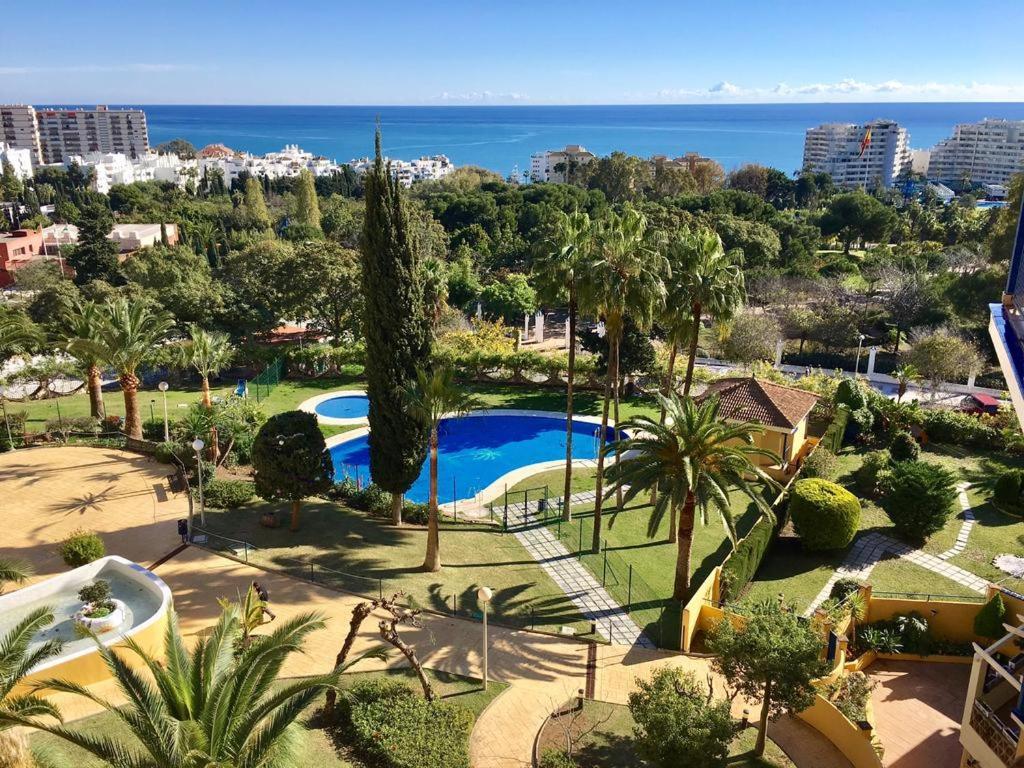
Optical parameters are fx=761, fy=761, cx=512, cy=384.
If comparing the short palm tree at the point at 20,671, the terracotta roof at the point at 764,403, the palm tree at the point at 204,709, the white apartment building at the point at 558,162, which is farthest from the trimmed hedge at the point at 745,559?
the white apartment building at the point at 558,162

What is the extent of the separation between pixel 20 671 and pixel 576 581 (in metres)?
13.8

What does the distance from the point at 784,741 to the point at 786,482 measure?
13.9 meters

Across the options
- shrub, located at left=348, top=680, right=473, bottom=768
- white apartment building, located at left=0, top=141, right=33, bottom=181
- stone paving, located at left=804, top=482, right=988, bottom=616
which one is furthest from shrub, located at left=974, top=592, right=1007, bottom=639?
white apartment building, located at left=0, top=141, right=33, bottom=181

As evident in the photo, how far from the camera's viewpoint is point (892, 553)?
78.7ft

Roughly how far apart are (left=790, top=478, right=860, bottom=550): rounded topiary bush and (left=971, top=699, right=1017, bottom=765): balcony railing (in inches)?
367

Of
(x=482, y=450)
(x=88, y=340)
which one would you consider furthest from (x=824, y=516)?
(x=88, y=340)

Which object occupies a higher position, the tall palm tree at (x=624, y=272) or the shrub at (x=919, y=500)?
the tall palm tree at (x=624, y=272)

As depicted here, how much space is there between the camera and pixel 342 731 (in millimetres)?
15062

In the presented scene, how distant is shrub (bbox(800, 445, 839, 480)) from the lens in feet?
91.0

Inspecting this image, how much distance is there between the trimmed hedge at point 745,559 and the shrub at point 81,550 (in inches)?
674

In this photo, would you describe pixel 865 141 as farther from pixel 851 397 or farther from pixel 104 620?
pixel 104 620

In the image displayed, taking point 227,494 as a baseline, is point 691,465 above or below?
above

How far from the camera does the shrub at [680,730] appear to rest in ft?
42.4

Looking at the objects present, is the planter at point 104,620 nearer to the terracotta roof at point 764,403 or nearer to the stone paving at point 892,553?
the stone paving at point 892,553
